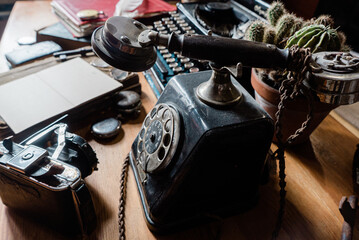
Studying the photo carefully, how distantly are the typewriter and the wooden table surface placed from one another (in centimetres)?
23

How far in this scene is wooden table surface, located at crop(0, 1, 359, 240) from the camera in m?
0.60

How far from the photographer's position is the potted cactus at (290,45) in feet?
2.04

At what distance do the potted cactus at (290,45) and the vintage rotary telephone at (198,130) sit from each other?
0.44ft

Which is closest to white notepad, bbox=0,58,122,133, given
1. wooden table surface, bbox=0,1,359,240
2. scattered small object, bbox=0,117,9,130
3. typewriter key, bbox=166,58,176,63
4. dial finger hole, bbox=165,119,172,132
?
scattered small object, bbox=0,117,9,130

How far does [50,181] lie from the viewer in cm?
49

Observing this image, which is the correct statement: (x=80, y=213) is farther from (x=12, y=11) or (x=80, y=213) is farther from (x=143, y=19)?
(x=12, y=11)

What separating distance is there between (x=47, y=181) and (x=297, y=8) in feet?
3.83

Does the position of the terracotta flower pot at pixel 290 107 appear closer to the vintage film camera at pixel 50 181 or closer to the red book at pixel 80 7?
the vintage film camera at pixel 50 181

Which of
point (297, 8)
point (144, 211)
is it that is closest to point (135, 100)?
point (144, 211)

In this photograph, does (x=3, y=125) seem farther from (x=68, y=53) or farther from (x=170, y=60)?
(x=170, y=60)

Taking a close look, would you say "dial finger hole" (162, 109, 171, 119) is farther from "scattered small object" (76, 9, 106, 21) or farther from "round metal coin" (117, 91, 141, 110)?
"scattered small object" (76, 9, 106, 21)

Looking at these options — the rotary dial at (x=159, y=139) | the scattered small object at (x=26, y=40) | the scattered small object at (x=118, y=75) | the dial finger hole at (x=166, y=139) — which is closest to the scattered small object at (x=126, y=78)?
the scattered small object at (x=118, y=75)

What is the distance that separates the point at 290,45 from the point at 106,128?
0.55m

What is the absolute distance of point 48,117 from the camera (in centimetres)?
73
